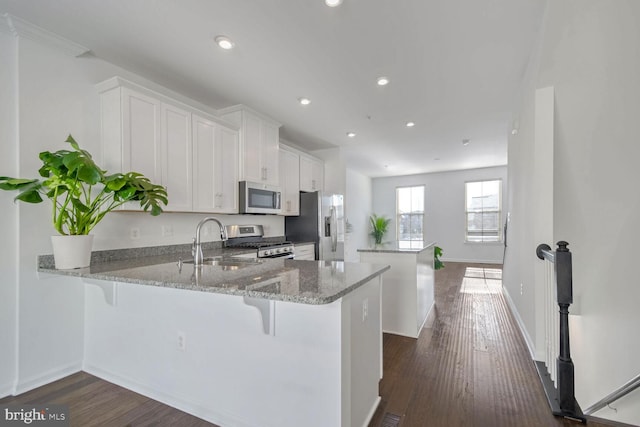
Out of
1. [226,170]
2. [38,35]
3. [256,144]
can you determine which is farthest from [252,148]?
[38,35]

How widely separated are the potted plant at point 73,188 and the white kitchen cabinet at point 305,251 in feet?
7.29

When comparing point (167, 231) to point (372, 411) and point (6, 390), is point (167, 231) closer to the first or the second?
point (6, 390)

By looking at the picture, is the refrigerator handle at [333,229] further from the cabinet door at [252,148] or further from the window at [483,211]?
the window at [483,211]

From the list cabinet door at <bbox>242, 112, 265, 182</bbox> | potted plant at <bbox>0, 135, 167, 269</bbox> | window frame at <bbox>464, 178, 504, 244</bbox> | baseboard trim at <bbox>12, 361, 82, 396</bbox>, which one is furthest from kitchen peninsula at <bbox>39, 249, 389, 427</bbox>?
window frame at <bbox>464, 178, 504, 244</bbox>

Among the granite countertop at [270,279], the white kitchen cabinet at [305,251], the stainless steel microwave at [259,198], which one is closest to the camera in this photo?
the granite countertop at [270,279]

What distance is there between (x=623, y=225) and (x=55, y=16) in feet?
12.8

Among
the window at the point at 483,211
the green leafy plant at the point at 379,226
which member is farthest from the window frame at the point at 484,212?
the green leafy plant at the point at 379,226

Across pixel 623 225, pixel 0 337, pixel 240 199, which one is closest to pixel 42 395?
pixel 0 337

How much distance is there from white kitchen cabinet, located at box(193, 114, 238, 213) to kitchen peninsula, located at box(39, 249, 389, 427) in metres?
1.27

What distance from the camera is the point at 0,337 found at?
1988 mm

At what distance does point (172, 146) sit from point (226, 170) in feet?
2.30

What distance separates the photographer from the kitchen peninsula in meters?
1.37

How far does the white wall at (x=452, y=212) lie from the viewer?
8.07 meters

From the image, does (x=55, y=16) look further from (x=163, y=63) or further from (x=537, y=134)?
(x=537, y=134)
